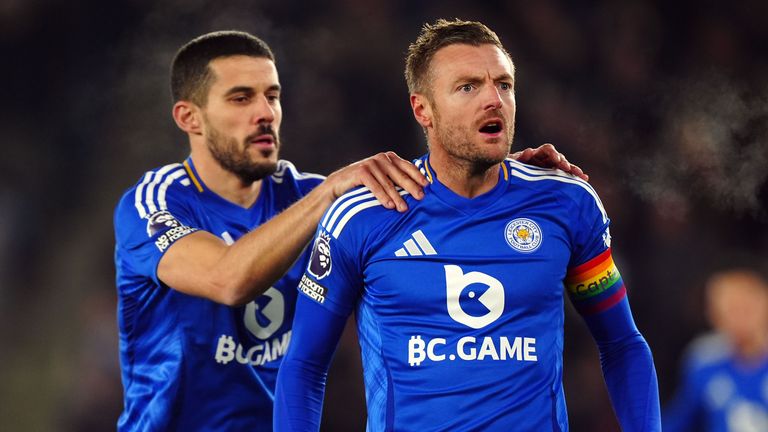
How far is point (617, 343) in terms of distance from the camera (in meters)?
2.75

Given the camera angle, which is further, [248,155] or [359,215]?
[248,155]

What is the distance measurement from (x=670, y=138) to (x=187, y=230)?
4.53 m

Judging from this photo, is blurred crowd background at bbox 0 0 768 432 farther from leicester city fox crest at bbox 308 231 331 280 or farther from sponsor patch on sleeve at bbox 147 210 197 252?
leicester city fox crest at bbox 308 231 331 280

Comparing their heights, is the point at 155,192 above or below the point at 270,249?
above

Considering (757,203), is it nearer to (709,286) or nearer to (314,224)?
(709,286)

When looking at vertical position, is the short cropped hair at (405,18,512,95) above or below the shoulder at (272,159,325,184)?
above

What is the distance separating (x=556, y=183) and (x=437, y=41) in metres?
0.55

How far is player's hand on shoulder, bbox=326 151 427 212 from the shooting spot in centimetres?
266

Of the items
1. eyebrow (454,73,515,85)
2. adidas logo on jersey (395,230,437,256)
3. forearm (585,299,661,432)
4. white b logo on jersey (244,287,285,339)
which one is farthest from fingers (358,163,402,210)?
white b logo on jersey (244,287,285,339)

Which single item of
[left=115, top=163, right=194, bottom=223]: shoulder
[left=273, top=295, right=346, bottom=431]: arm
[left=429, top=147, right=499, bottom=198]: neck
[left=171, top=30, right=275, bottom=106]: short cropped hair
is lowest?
[left=273, top=295, right=346, bottom=431]: arm

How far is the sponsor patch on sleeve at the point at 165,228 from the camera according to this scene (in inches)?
127

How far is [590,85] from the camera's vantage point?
7.15 meters

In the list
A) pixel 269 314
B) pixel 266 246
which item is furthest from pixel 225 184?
pixel 266 246

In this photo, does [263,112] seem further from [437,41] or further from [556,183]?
[556,183]
